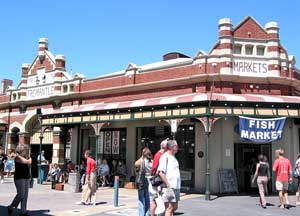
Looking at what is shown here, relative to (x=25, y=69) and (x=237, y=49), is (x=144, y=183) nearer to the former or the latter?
(x=237, y=49)

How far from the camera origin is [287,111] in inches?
628

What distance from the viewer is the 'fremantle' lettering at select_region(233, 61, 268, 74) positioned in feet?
58.7

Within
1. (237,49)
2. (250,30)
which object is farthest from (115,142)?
(250,30)

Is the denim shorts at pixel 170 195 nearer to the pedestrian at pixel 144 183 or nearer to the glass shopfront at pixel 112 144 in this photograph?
the pedestrian at pixel 144 183

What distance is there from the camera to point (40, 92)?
2711 cm

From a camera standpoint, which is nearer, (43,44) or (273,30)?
(273,30)

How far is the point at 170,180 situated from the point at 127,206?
18.4ft

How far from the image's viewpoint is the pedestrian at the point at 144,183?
962 centimetres

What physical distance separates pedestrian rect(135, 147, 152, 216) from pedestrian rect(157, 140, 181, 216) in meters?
2.17

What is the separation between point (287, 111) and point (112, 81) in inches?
393

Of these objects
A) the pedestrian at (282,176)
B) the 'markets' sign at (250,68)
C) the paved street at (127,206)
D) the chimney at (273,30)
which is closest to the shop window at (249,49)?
the 'markets' sign at (250,68)

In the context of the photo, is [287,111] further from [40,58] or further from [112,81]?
[40,58]

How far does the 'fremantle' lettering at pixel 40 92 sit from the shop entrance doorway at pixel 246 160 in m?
13.3

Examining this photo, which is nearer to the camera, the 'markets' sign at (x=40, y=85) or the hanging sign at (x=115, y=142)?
the hanging sign at (x=115, y=142)
